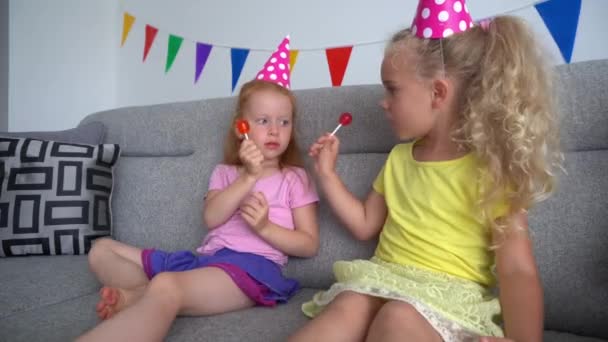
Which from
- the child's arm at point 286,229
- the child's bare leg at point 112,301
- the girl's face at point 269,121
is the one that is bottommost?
the child's bare leg at point 112,301

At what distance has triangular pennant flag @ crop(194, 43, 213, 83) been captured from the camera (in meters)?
2.15

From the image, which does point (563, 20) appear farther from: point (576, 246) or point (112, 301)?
point (112, 301)

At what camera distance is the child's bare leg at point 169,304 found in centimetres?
80

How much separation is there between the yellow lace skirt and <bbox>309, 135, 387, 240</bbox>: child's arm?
0.15 m

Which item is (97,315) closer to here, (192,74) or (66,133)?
(66,133)

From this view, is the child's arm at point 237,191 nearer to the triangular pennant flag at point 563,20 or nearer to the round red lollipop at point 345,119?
the round red lollipop at point 345,119

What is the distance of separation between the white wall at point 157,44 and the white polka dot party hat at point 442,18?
0.62 metres

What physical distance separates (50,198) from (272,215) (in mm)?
703

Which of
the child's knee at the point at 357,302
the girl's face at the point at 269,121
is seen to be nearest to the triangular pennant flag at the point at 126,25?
the girl's face at the point at 269,121

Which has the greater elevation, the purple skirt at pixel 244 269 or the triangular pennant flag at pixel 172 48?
the triangular pennant flag at pixel 172 48

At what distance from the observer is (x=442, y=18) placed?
904 millimetres

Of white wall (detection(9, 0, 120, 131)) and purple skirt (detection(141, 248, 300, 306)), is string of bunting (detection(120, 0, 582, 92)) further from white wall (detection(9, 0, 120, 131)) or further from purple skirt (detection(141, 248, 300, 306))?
purple skirt (detection(141, 248, 300, 306))

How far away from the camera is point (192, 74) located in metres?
2.23

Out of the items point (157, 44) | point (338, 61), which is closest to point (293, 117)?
point (338, 61)
